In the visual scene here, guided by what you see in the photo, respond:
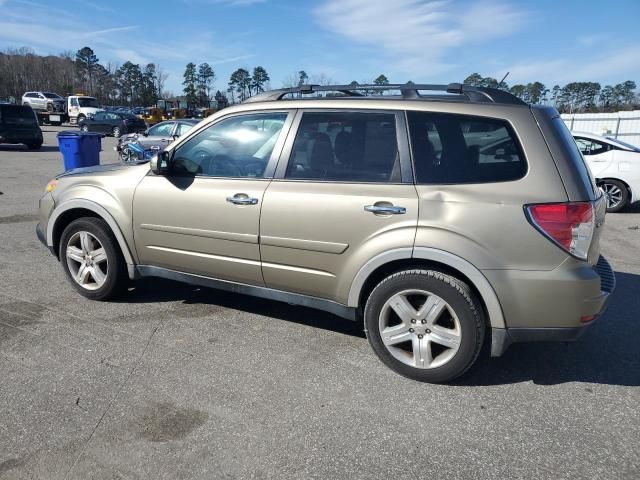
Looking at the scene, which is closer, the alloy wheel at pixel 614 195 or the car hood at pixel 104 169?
the car hood at pixel 104 169

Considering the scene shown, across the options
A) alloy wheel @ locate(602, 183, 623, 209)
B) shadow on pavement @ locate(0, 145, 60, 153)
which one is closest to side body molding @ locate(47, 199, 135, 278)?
alloy wheel @ locate(602, 183, 623, 209)

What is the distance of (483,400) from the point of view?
3.12 m

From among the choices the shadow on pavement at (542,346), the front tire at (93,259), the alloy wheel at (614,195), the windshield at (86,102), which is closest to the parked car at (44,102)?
the windshield at (86,102)

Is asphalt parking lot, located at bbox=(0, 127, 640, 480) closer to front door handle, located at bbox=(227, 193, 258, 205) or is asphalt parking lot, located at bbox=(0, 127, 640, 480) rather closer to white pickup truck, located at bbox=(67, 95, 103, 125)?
front door handle, located at bbox=(227, 193, 258, 205)

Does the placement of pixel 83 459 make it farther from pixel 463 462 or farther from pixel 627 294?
pixel 627 294

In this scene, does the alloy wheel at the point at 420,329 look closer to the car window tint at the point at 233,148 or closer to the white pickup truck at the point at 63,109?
the car window tint at the point at 233,148

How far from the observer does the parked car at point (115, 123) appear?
29.6 metres

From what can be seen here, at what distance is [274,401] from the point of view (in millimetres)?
3051

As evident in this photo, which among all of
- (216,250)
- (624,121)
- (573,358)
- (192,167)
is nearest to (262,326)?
(216,250)

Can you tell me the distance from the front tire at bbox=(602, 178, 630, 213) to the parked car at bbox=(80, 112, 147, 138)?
26.3 metres

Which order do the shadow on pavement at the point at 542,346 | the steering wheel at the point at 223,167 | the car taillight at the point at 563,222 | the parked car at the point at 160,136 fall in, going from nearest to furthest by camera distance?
1. the car taillight at the point at 563,222
2. the shadow on pavement at the point at 542,346
3. the steering wheel at the point at 223,167
4. the parked car at the point at 160,136

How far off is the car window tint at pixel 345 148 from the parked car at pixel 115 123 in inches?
1128

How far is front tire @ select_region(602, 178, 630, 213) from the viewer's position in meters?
9.83

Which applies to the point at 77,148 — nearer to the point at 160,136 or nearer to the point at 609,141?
the point at 160,136
